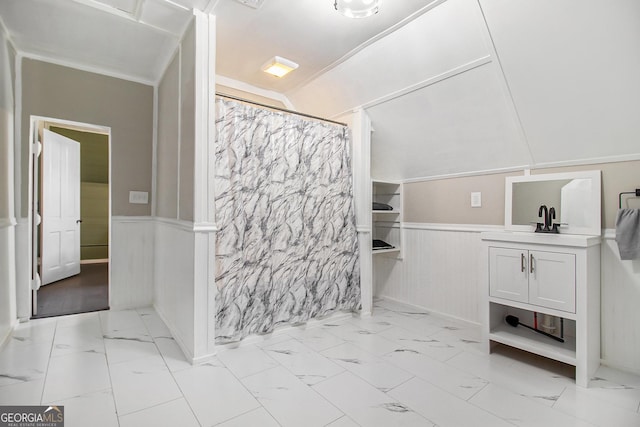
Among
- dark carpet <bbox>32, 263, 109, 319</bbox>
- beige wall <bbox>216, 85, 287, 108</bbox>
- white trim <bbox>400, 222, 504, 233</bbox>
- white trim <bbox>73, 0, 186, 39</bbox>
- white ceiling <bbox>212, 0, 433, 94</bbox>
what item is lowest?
dark carpet <bbox>32, 263, 109, 319</bbox>

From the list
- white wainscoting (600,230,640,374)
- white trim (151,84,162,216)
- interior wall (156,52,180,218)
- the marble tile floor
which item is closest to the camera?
the marble tile floor

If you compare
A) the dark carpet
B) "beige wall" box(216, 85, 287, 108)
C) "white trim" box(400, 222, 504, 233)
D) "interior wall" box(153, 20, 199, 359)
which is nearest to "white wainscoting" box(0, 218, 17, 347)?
the dark carpet

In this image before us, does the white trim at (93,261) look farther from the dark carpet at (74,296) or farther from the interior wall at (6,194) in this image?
the interior wall at (6,194)

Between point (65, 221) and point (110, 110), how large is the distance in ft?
7.42

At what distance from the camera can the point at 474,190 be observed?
9.34ft

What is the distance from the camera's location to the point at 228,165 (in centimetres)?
233

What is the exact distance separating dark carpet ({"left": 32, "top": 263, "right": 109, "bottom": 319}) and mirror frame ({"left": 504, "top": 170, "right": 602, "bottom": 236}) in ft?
13.2

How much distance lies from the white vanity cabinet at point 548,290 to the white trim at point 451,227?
0.46m

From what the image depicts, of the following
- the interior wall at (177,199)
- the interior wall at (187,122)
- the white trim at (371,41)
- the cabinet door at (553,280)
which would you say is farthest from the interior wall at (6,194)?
the cabinet door at (553,280)

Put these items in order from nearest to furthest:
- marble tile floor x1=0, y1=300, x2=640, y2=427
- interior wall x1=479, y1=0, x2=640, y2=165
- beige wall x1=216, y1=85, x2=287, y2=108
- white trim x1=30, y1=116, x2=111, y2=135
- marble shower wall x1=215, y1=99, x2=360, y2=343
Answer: marble tile floor x1=0, y1=300, x2=640, y2=427, interior wall x1=479, y1=0, x2=640, y2=165, marble shower wall x1=215, y1=99, x2=360, y2=343, white trim x1=30, y1=116, x2=111, y2=135, beige wall x1=216, y1=85, x2=287, y2=108

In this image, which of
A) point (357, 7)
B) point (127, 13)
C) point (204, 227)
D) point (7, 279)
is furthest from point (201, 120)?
point (7, 279)

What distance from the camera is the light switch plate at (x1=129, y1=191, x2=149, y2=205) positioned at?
3335 millimetres

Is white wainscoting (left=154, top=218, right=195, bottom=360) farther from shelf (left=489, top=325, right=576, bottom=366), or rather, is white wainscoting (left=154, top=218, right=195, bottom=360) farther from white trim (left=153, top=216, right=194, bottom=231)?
shelf (left=489, top=325, right=576, bottom=366)

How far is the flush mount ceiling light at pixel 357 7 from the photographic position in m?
1.97
